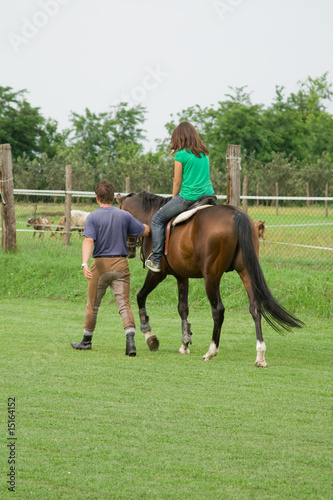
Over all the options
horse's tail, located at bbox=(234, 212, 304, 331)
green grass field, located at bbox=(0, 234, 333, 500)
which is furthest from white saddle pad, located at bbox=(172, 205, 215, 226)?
green grass field, located at bbox=(0, 234, 333, 500)

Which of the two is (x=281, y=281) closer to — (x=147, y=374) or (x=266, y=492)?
(x=147, y=374)

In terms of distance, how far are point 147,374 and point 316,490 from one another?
3009 mm

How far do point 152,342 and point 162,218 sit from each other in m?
1.51

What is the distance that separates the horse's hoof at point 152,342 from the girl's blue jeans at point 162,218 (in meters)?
0.96

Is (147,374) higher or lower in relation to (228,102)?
lower

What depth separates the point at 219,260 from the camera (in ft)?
25.0

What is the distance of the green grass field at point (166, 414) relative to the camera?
3861 mm

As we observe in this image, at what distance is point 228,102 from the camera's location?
6400 cm

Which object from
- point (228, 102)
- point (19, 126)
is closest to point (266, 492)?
point (19, 126)

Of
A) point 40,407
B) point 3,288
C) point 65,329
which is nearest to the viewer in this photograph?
point 40,407

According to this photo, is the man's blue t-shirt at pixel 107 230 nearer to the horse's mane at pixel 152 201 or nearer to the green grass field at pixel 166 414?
the horse's mane at pixel 152 201

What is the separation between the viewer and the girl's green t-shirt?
8.00 meters

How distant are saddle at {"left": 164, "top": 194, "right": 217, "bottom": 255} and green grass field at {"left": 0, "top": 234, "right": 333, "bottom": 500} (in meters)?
1.45

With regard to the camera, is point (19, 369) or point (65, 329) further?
point (65, 329)
